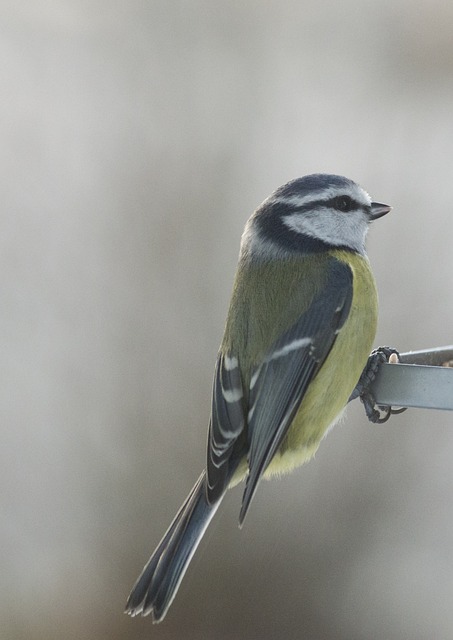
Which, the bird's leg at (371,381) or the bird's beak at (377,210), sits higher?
the bird's beak at (377,210)

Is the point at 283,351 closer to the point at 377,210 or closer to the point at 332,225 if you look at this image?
the point at 332,225

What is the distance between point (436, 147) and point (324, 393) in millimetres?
1905

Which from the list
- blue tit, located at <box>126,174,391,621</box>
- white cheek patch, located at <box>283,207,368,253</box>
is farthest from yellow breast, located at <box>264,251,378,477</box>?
white cheek patch, located at <box>283,207,368,253</box>

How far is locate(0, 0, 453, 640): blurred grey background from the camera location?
11.1 ft

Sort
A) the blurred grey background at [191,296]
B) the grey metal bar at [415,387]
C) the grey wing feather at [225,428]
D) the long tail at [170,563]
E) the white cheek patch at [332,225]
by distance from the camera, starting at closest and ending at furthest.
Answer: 1. the grey metal bar at [415,387]
2. the long tail at [170,563]
3. the grey wing feather at [225,428]
4. the white cheek patch at [332,225]
5. the blurred grey background at [191,296]

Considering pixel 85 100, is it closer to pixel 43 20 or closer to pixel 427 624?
pixel 43 20

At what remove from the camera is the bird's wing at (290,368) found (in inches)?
67.4

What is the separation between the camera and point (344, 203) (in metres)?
2.03

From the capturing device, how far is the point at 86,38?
152 inches

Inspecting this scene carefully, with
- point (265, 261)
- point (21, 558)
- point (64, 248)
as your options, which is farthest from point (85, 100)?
point (265, 261)

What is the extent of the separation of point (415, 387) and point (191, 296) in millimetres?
2159

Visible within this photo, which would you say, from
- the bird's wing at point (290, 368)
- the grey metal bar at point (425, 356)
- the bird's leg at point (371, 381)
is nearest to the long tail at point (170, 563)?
the bird's wing at point (290, 368)

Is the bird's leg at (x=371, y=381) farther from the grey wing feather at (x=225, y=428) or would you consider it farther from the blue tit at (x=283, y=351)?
the grey wing feather at (x=225, y=428)

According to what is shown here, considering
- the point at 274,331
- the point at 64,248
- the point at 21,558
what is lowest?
the point at 21,558
